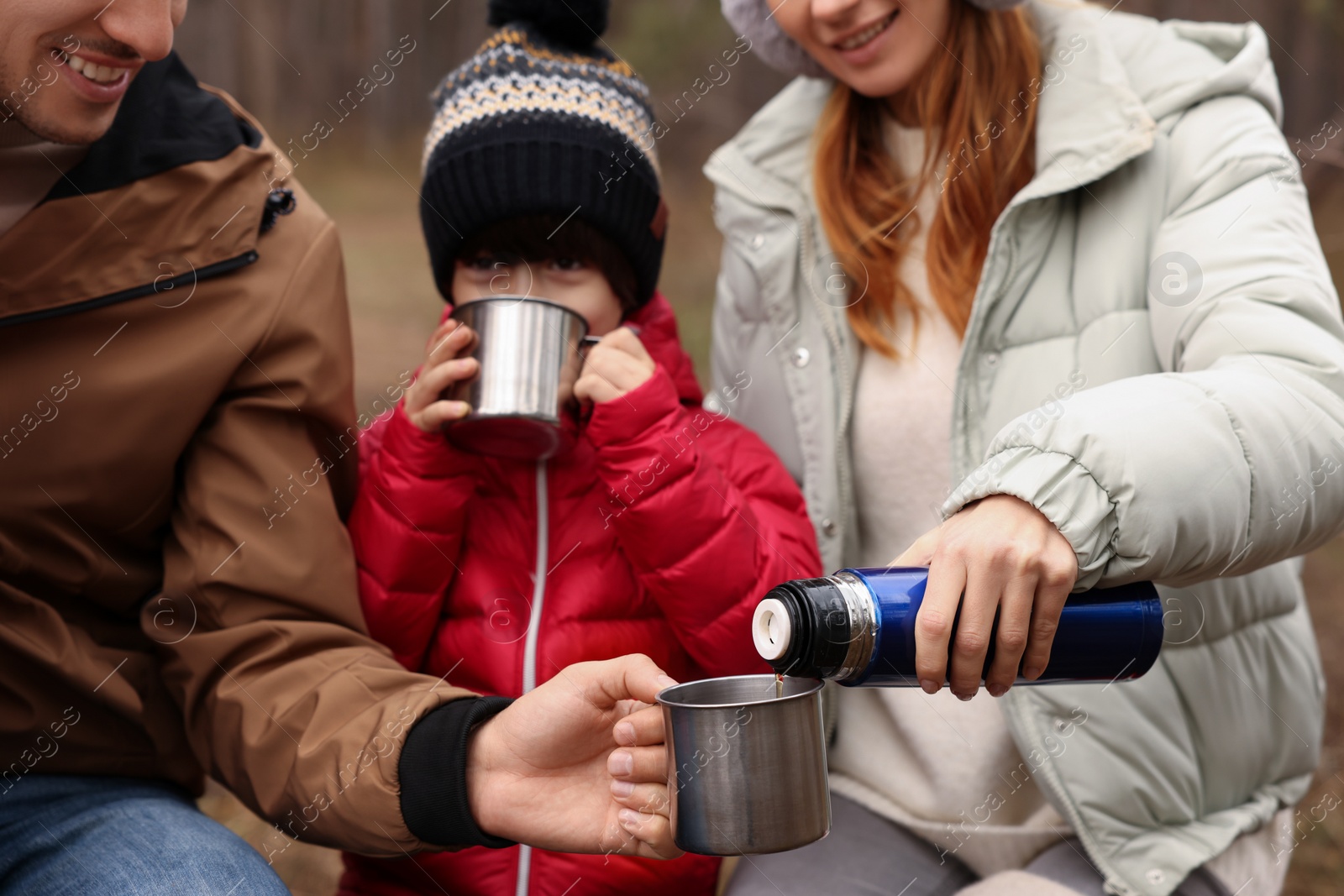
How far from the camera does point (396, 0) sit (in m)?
11.7

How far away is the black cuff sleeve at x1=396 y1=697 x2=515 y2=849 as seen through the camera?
1.66m

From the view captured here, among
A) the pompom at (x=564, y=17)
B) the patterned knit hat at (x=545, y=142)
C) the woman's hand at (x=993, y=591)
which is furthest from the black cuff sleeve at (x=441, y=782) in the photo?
the pompom at (x=564, y=17)

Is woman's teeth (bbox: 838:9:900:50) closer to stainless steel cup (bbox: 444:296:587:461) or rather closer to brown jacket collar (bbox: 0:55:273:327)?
stainless steel cup (bbox: 444:296:587:461)

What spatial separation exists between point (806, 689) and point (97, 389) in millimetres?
1126

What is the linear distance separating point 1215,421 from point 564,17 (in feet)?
Answer: 4.63

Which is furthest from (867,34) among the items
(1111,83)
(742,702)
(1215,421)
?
(742,702)

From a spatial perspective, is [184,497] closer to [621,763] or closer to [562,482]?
[562,482]

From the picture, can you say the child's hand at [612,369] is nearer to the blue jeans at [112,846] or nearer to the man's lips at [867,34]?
the man's lips at [867,34]

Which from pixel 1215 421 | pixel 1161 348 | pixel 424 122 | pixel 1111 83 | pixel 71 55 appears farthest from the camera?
pixel 424 122

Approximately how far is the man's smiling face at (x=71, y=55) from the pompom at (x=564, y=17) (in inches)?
30.3

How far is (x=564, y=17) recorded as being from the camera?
89.4 inches

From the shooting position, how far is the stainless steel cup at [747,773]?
137 centimetres

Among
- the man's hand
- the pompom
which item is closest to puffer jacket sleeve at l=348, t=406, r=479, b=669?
the man's hand

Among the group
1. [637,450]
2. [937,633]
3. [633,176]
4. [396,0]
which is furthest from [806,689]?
[396,0]
